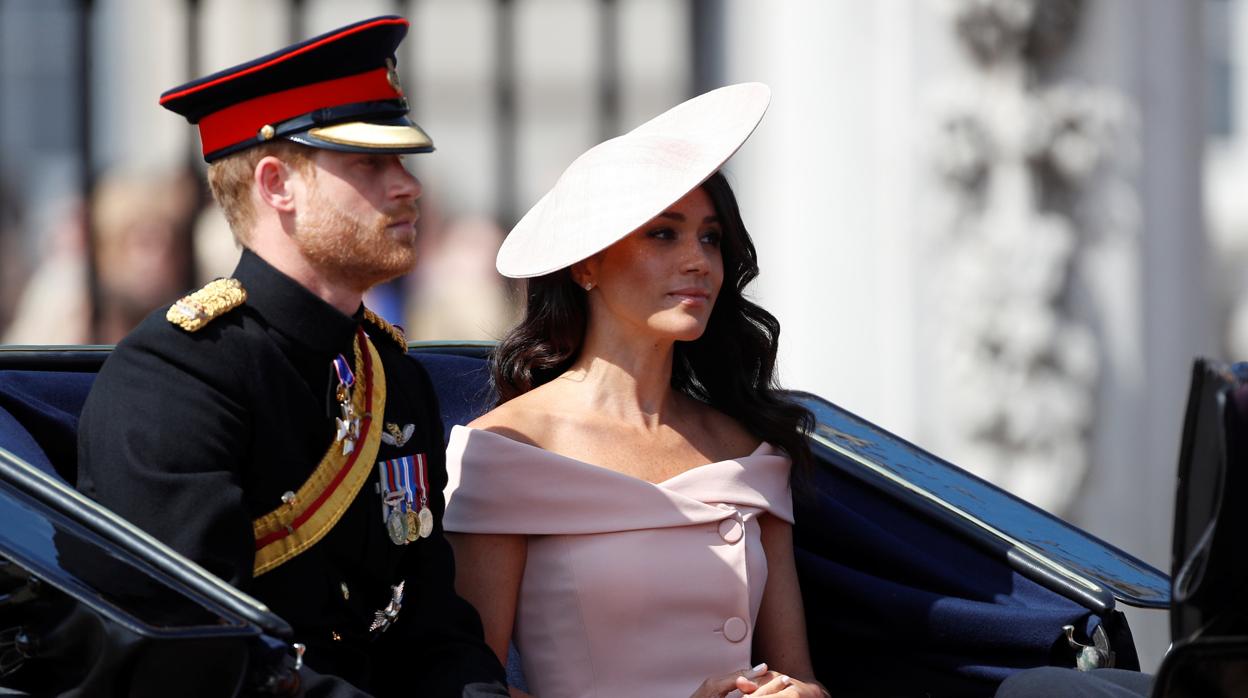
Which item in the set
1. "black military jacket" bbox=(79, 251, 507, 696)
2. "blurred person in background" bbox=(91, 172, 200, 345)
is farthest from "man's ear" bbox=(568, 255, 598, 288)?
"blurred person in background" bbox=(91, 172, 200, 345)

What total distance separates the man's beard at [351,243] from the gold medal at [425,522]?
0.36 meters

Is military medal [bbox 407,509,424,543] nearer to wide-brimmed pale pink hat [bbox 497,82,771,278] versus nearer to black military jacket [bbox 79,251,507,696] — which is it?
black military jacket [bbox 79,251,507,696]

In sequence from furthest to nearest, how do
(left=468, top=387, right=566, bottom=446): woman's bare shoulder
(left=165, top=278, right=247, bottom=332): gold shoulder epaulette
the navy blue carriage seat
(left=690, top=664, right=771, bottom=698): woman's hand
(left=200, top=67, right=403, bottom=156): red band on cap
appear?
(left=468, top=387, right=566, bottom=446): woman's bare shoulder → the navy blue carriage seat → (left=690, top=664, right=771, bottom=698): woman's hand → (left=200, top=67, right=403, bottom=156): red band on cap → (left=165, top=278, right=247, bottom=332): gold shoulder epaulette

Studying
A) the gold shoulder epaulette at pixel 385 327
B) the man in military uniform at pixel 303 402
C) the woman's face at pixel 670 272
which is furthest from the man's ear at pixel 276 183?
the woman's face at pixel 670 272

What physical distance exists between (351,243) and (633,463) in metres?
0.73

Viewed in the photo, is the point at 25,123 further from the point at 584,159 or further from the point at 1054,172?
the point at 584,159

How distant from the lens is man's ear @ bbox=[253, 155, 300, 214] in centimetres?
257

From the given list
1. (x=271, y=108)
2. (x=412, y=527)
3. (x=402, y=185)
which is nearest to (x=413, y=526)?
(x=412, y=527)

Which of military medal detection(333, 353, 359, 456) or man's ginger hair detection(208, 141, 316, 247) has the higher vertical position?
man's ginger hair detection(208, 141, 316, 247)

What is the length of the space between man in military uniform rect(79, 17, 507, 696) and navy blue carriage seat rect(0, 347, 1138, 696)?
1.24ft

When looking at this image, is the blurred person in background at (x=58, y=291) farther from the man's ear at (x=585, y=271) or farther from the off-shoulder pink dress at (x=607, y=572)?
the off-shoulder pink dress at (x=607, y=572)

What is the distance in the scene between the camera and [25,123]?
670 centimetres

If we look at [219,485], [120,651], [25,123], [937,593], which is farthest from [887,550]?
[25,123]

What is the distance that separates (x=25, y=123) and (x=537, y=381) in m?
3.98
